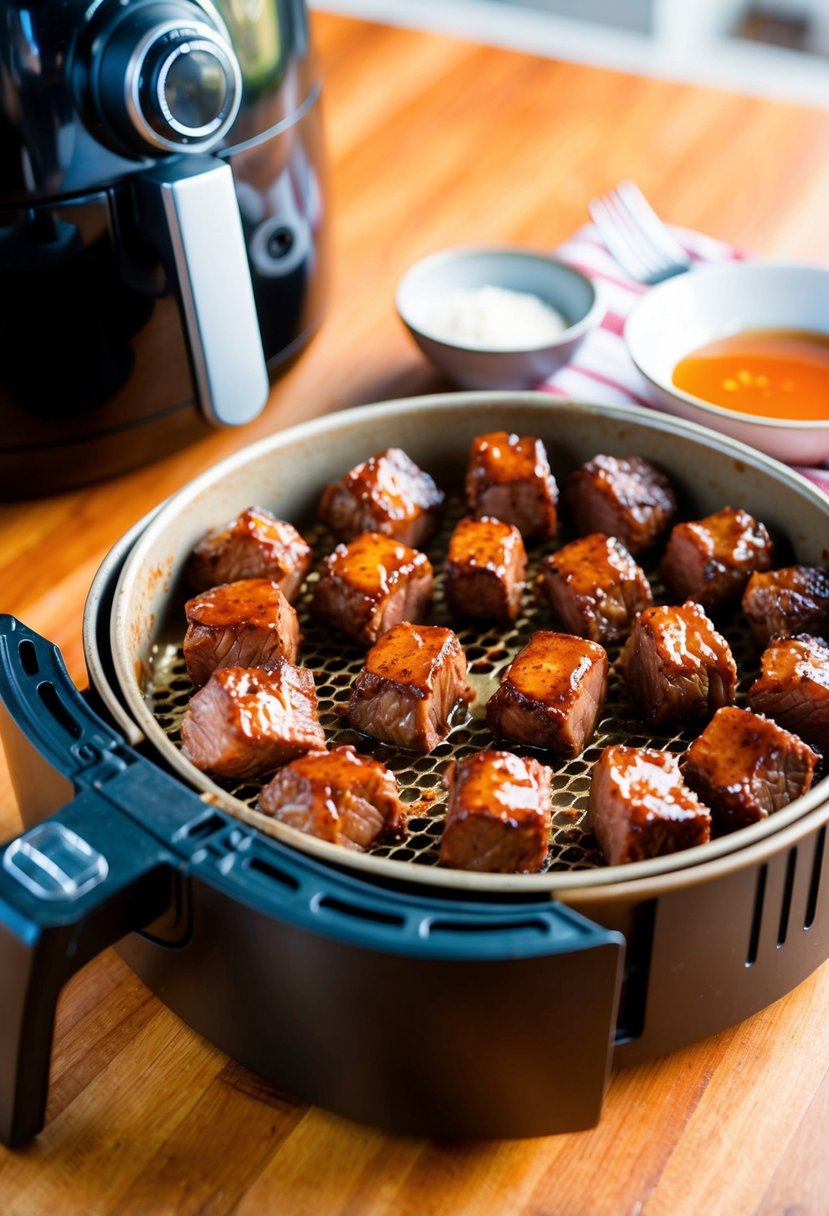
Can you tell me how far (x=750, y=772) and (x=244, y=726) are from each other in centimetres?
47

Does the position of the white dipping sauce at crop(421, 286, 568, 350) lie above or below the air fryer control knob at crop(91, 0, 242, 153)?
below

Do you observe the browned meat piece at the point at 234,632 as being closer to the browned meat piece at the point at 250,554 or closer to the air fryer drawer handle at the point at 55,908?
the browned meat piece at the point at 250,554

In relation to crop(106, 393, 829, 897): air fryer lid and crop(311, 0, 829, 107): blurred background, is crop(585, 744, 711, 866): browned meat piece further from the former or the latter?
crop(311, 0, 829, 107): blurred background

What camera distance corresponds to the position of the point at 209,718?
1209mm

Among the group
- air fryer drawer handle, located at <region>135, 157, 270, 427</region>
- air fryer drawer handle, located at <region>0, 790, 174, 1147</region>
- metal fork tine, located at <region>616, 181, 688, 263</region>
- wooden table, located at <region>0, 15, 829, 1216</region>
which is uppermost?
air fryer drawer handle, located at <region>135, 157, 270, 427</region>

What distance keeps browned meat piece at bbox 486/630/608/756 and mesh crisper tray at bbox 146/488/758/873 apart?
0.07 ft

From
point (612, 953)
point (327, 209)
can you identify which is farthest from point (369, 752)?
point (327, 209)

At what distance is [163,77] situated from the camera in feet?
4.33

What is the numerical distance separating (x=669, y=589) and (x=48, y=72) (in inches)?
35.5

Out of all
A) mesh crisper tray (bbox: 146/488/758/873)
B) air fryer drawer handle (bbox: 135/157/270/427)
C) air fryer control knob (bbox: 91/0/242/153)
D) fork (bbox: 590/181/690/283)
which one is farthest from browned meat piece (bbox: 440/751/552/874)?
fork (bbox: 590/181/690/283)

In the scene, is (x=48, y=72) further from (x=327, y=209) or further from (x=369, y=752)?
(x=369, y=752)

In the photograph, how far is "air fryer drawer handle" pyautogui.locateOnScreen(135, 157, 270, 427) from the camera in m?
1.42

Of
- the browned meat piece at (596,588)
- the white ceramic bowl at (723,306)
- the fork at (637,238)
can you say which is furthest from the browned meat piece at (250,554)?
the fork at (637,238)

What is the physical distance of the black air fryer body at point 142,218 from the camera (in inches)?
52.3
